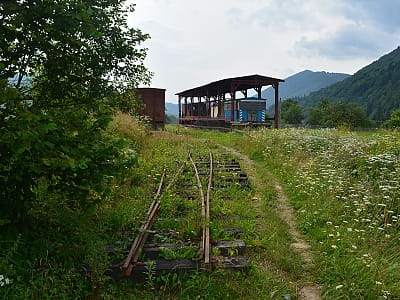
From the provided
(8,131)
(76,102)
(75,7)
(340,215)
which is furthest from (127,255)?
(340,215)

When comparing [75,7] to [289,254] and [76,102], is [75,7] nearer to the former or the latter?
[76,102]

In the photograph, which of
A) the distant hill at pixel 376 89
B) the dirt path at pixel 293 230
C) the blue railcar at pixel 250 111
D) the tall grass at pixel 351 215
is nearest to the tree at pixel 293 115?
the distant hill at pixel 376 89

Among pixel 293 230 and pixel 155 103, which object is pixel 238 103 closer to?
pixel 155 103

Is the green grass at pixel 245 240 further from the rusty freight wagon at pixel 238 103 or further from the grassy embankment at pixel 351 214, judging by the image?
the rusty freight wagon at pixel 238 103

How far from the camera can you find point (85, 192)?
412 cm

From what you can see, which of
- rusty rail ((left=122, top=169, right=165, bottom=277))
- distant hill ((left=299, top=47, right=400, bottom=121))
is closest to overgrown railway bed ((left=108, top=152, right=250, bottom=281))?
rusty rail ((left=122, top=169, right=165, bottom=277))

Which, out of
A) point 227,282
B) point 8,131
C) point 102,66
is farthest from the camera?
point 102,66

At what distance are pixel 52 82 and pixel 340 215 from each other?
4921 millimetres

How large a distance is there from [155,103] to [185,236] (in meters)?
21.2

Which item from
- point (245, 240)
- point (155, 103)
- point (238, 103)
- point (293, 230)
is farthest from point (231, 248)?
point (238, 103)

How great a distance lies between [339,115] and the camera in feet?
275

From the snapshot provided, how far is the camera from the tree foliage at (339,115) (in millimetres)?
81188

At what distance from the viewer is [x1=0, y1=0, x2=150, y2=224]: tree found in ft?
11.4

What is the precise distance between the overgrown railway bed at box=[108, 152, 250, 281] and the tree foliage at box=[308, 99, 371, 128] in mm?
71711
